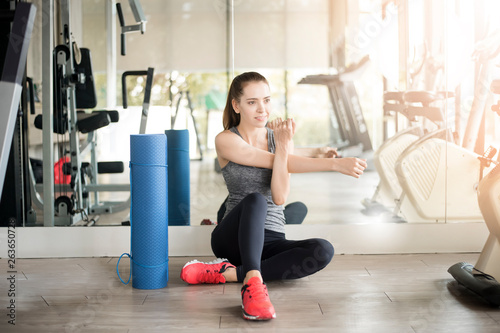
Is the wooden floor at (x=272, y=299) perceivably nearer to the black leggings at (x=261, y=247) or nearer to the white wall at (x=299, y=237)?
the black leggings at (x=261, y=247)

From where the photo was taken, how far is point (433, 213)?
287 cm

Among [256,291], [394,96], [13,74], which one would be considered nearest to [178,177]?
[256,291]

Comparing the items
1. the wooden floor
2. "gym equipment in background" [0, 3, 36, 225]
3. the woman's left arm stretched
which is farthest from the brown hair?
"gym equipment in background" [0, 3, 36, 225]

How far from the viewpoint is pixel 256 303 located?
1.82 metres

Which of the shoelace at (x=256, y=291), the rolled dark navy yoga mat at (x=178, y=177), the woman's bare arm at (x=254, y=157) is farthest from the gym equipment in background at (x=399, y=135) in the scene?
the shoelace at (x=256, y=291)

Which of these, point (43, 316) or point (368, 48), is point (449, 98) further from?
point (43, 316)

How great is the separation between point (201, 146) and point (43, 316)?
1205mm

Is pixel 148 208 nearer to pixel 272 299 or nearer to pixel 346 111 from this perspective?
pixel 272 299

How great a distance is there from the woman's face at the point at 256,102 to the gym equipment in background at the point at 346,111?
21.0 inches

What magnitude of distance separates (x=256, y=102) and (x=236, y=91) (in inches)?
4.4

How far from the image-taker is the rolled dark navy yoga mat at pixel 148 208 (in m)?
2.21

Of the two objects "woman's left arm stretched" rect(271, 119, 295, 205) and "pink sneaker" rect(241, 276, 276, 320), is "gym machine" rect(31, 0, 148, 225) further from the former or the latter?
"pink sneaker" rect(241, 276, 276, 320)

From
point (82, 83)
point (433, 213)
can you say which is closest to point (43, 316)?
point (82, 83)

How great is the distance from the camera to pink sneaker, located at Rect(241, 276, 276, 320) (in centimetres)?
181
